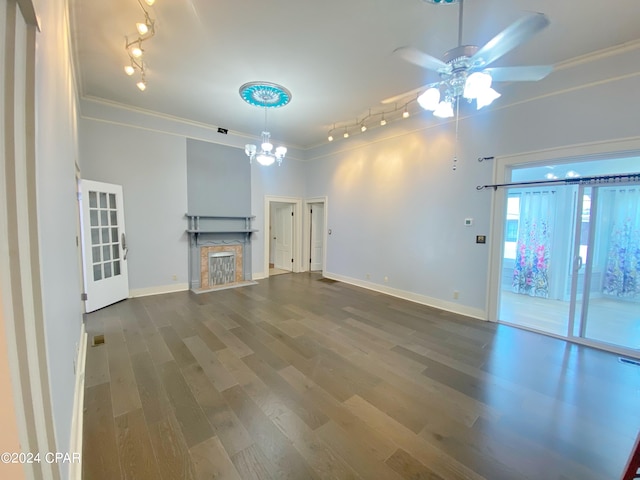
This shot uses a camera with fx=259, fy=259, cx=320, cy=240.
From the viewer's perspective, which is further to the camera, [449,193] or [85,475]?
[449,193]

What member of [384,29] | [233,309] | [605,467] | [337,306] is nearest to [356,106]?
[384,29]

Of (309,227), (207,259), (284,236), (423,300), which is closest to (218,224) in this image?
(207,259)

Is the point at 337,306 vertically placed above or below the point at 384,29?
below

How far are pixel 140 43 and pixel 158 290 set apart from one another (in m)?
3.99

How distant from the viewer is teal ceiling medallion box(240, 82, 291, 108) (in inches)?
142

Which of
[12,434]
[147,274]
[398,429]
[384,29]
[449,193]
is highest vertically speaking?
[384,29]

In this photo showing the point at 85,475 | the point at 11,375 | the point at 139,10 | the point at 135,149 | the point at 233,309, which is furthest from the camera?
the point at 135,149

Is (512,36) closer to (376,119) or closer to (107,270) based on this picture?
(376,119)

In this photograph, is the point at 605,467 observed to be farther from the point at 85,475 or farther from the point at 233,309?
the point at 233,309

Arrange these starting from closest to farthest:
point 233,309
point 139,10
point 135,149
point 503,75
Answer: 1. point 503,75
2. point 139,10
3. point 233,309
4. point 135,149

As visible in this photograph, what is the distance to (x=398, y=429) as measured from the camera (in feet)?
6.17

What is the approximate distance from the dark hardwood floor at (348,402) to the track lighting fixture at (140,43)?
310cm

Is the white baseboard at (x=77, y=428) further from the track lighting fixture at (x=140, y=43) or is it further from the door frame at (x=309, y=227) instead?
the door frame at (x=309, y=227)

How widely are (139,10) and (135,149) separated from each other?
2791 mm
